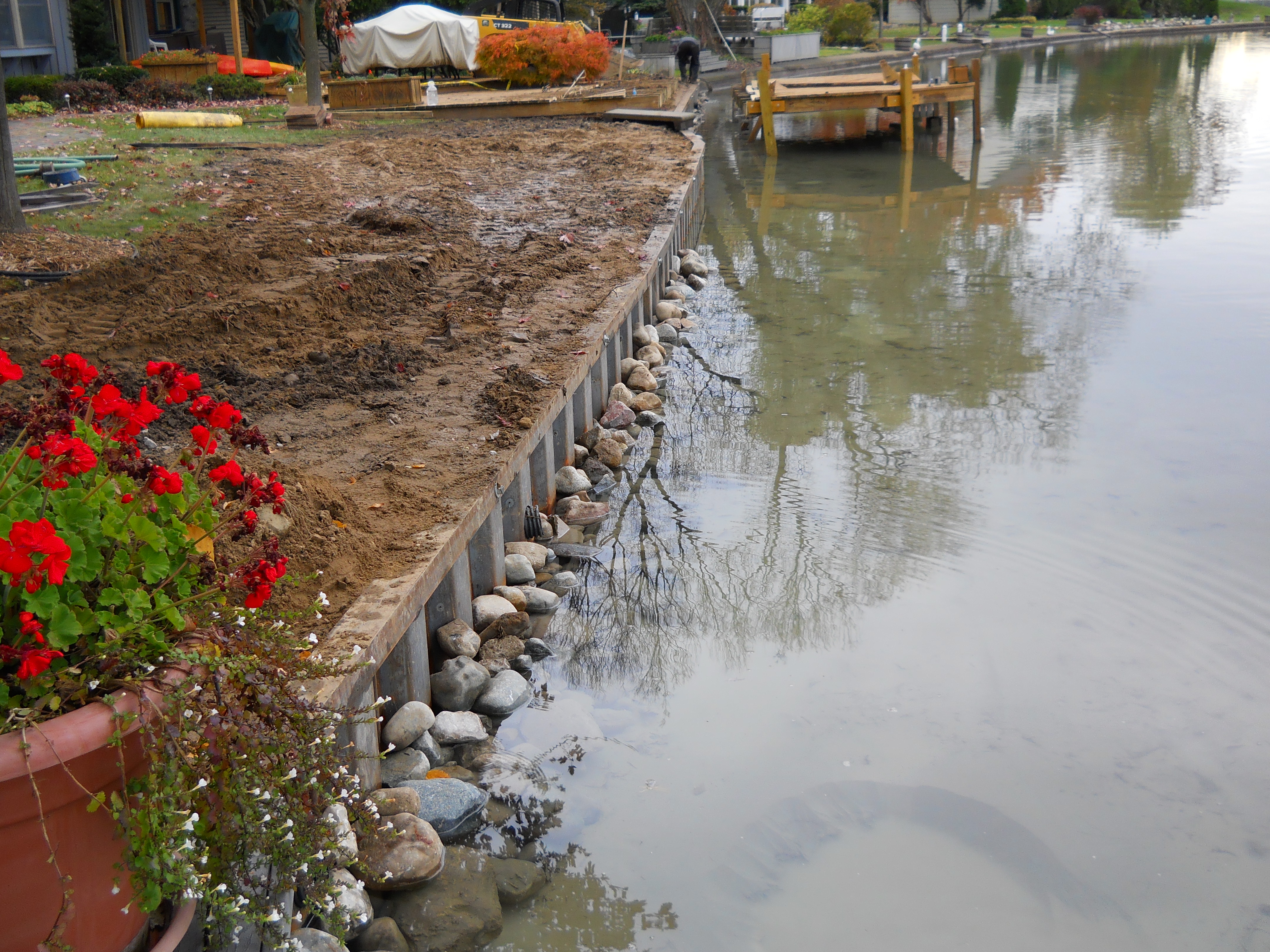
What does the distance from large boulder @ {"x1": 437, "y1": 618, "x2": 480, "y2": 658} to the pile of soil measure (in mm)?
5051

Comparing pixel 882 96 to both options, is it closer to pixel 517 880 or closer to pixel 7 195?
pixel 7 195

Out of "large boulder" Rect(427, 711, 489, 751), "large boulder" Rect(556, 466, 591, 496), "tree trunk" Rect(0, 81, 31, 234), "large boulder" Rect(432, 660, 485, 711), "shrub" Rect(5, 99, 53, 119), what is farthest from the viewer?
"shrub" Rect(5, 99, 53, 119)

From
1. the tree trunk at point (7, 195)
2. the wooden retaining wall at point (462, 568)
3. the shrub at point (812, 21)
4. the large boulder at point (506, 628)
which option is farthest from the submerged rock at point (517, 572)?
the shrub at point (812, 21)

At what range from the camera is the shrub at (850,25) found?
45969mm

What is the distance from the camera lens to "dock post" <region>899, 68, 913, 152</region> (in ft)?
54.5

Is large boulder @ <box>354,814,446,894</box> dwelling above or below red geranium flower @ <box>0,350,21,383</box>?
below

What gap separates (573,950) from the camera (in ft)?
9.78

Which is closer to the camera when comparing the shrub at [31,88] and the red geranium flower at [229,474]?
the red geranium flower at [229,474]

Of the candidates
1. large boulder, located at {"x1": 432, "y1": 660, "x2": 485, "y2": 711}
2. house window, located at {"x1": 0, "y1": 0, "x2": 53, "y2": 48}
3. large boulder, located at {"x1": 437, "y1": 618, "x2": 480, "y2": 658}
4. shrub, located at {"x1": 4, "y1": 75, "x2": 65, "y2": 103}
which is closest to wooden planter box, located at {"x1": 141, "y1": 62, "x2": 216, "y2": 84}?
house window, located at {"x1": 0, "y1": 0, "x2": 53, "y2": 48}

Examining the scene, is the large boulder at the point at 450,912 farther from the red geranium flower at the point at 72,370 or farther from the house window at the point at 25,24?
the house window at the point at 25,24

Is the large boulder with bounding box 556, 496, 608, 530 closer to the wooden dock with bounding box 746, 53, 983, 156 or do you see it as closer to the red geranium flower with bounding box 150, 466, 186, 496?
the red geranium flower with bounding box 150, 466, 186, 496

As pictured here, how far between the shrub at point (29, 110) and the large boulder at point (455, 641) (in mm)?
17288

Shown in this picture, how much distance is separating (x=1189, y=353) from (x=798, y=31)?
40980 millimetres

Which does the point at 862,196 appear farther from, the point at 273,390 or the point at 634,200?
the point at 273,390
